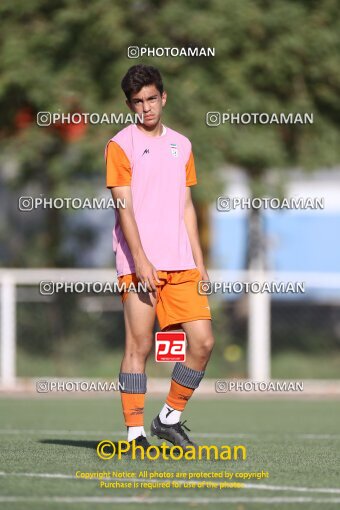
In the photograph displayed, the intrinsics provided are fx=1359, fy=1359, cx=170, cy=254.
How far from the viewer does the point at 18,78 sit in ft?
59.4

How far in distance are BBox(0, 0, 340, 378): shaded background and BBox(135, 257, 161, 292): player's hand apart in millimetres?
10162

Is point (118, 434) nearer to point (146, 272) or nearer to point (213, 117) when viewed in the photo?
point (146, 272)

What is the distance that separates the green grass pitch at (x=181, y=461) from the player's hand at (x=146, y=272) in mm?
1003

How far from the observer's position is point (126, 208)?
308 inches

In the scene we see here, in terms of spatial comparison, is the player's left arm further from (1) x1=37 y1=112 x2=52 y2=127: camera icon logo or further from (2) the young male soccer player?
(1) x1=37 y1=112 x2=52 y2=127: camera icon logo

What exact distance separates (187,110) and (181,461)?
34.6 ft

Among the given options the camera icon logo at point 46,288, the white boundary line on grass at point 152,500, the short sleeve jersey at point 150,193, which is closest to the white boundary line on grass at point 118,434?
the short sleeve jersey at point 150,193

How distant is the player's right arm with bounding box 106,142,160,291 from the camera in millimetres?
7719

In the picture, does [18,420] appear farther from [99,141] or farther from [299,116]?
[299,116]

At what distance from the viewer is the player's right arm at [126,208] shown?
7.72 m

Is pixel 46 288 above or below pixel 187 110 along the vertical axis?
below

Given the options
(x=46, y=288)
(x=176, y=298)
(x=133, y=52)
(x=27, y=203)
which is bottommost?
(x=46, y=288)

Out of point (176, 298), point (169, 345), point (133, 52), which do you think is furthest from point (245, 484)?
point (133, 52)

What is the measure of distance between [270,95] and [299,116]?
0.51 metres
